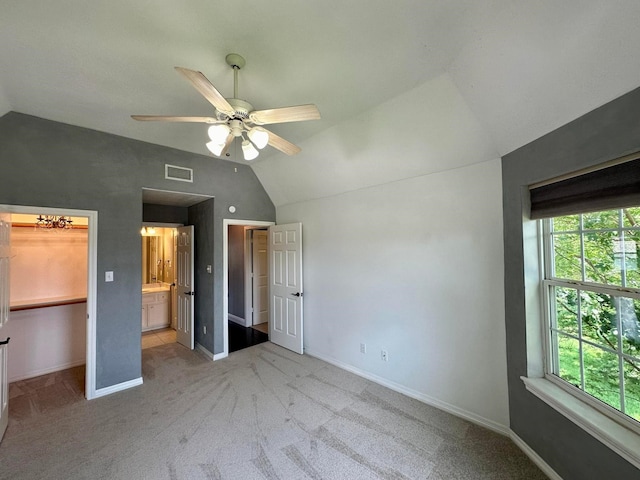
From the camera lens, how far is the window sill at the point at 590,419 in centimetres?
134

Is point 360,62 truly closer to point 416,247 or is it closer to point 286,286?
point 416,247

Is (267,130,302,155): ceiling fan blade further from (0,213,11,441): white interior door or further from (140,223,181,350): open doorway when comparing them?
(140,223,181,350): open doorway

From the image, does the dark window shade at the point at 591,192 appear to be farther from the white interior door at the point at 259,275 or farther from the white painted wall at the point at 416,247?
the white interior door at the point at 259,275

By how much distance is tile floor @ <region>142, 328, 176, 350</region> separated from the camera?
4418mm

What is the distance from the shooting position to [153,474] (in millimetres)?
1858

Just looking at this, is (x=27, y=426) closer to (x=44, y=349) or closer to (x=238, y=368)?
(x=44, y=349)

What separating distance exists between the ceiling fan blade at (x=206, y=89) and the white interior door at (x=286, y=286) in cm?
254

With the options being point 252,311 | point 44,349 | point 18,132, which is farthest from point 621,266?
point 44,349

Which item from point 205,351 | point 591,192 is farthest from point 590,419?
point 205,351

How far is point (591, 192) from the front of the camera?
1529mm

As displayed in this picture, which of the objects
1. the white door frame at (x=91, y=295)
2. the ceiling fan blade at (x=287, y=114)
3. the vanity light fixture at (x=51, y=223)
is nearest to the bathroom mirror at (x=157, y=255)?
the vanity light fixture at (x=51, y=223)

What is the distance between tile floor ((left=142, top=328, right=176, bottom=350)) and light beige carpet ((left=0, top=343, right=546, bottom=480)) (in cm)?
149

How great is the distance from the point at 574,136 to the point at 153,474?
3.58 metres

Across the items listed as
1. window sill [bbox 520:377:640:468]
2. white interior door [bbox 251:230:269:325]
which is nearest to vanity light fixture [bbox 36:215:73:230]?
white interior door [bbox 251:230:269:325]
